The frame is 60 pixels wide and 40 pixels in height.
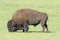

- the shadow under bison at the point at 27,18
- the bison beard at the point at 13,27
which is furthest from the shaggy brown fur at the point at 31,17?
the bison beard at the point at 13,27

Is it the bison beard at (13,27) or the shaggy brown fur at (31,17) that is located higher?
the shaggy brown fur at (31,17)

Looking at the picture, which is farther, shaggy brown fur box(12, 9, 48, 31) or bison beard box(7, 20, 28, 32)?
bison beard box(7, 20, 28, 32)

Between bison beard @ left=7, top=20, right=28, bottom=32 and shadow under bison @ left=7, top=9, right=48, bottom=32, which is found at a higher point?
shadow under bison @ left=7, top=9, right=48, bottom=32

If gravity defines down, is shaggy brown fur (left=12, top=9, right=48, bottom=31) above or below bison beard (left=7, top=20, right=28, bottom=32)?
above

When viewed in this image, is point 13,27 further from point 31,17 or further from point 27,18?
point 31,17

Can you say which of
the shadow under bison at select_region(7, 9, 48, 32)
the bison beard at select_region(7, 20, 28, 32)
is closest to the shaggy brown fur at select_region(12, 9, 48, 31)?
the shadow under bison at select_region(7, 9, 48, 32)

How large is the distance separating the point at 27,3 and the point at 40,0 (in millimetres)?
2321

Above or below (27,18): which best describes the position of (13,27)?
below

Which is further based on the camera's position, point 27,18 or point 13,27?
point 13,27

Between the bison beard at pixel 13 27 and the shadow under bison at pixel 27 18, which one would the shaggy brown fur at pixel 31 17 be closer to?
the shadow under bison at pixel 27 18

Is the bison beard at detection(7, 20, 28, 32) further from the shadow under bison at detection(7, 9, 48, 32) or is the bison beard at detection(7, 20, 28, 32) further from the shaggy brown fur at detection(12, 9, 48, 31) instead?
the shaggy brown fur at detection(12, 9, 48, 31)

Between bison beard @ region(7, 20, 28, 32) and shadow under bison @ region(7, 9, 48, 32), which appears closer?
shadow under bison @ region(7, 9, 48, 32)

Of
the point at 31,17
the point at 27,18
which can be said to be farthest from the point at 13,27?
the point at 31,17

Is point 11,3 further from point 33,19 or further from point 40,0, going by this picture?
point 33,19
